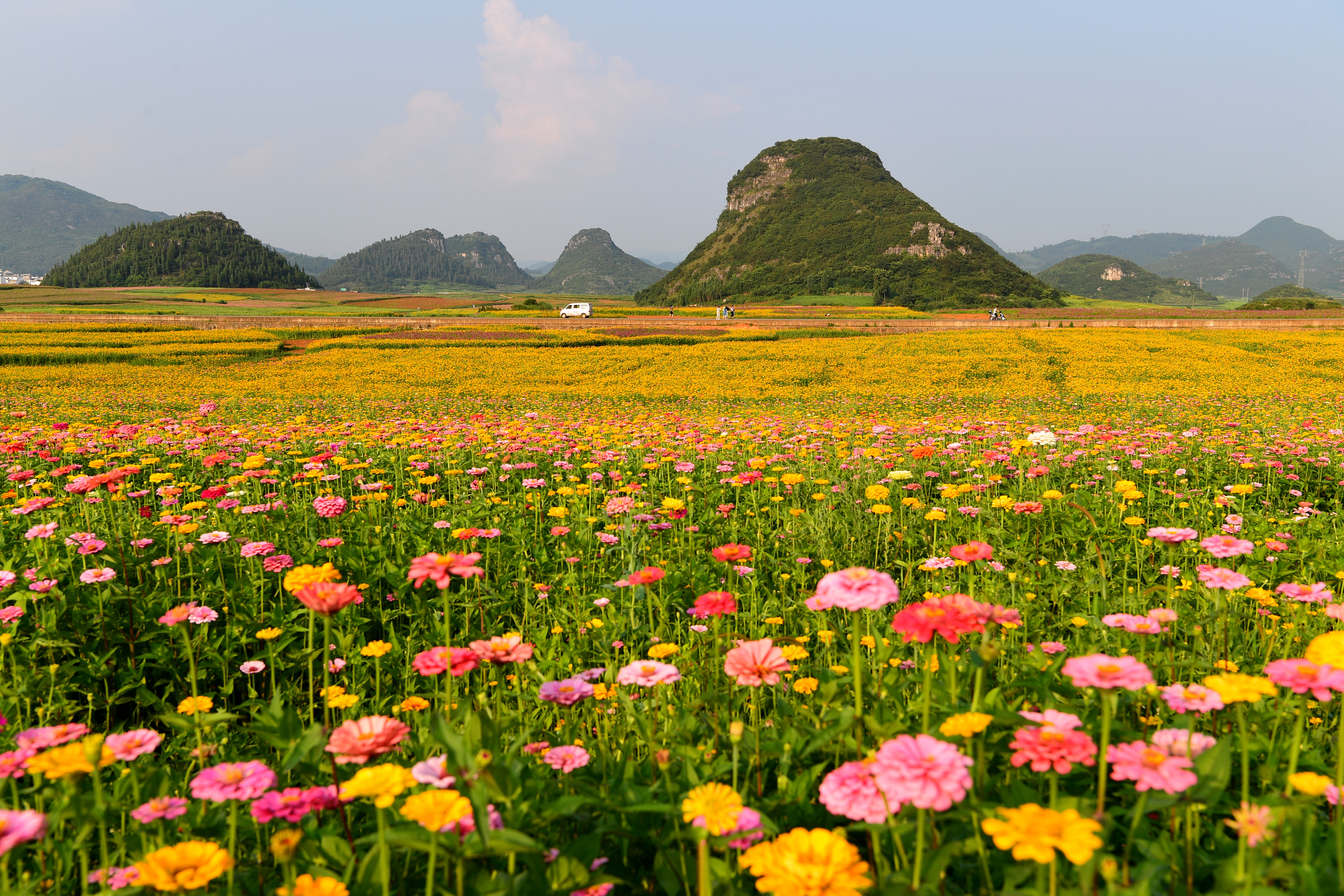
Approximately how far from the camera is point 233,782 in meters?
1.22

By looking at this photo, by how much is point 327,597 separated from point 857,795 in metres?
1.13

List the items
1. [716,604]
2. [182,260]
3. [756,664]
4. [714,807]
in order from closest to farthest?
[714,807]
[756,664]
[716,604]
[182,260]

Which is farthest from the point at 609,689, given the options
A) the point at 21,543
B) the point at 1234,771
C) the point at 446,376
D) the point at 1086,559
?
the point at 446,376

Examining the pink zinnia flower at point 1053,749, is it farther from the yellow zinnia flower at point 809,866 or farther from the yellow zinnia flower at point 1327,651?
the yellow zinnia flower at point 1327,651

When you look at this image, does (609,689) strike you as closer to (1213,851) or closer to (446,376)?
(1213,851)

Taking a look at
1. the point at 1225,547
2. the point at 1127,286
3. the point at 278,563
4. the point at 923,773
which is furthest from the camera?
the point at 1127,286

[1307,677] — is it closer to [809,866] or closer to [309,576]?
[809,866]

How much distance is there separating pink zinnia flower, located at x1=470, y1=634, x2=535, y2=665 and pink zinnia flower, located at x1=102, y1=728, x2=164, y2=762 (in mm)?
643

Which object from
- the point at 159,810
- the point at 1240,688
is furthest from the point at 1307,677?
the point at 159,810

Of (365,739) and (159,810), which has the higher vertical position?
(365,739)

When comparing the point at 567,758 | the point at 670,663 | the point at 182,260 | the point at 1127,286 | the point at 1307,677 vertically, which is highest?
the point at 182,260

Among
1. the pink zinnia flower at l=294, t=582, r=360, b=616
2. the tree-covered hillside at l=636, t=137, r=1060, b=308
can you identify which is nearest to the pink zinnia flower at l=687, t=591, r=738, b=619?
the pink zinnia flower at l=294, t=582, r=360, b=616

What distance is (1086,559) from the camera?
152 inches

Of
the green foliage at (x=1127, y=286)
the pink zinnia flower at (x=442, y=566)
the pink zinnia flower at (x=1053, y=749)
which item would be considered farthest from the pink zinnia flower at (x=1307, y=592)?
the green foliage at (x=1127, y=286)
